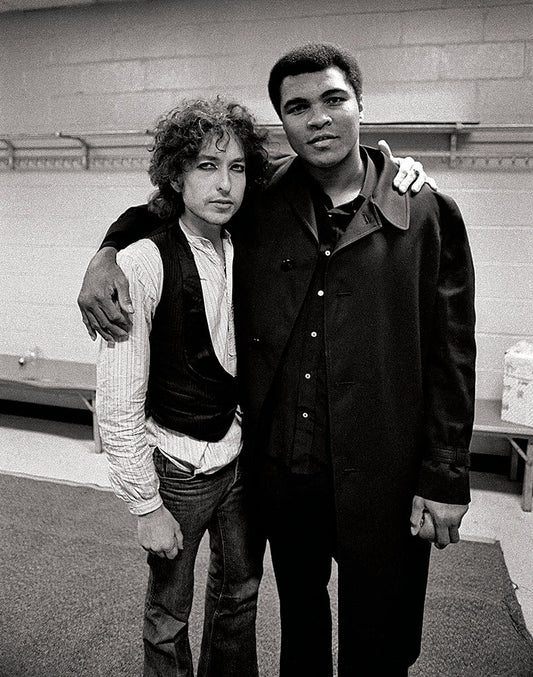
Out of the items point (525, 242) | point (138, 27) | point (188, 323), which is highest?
point (138, 27)

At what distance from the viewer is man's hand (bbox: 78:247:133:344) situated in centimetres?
127

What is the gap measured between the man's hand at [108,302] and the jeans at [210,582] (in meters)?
0.33

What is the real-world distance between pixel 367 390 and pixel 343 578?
18.5 inches

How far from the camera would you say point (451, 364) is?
1405mm

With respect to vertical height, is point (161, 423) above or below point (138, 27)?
below

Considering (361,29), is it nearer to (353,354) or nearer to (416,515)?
(353,354)

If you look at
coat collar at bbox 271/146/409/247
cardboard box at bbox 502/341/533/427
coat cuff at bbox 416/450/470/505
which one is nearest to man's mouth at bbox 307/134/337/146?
coat collar at bbox 271/146/409/247

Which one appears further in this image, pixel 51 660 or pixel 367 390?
pixel 51 660

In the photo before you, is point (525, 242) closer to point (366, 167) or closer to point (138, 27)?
point (366, 167)

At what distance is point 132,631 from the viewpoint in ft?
6.92

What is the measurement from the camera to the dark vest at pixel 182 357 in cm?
135

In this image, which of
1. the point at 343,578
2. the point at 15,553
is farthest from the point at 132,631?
the point at 343,578

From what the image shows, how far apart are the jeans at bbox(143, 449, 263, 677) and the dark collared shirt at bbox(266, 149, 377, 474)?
211 millimetres

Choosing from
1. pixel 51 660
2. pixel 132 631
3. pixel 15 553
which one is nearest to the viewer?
pixel 51 660
